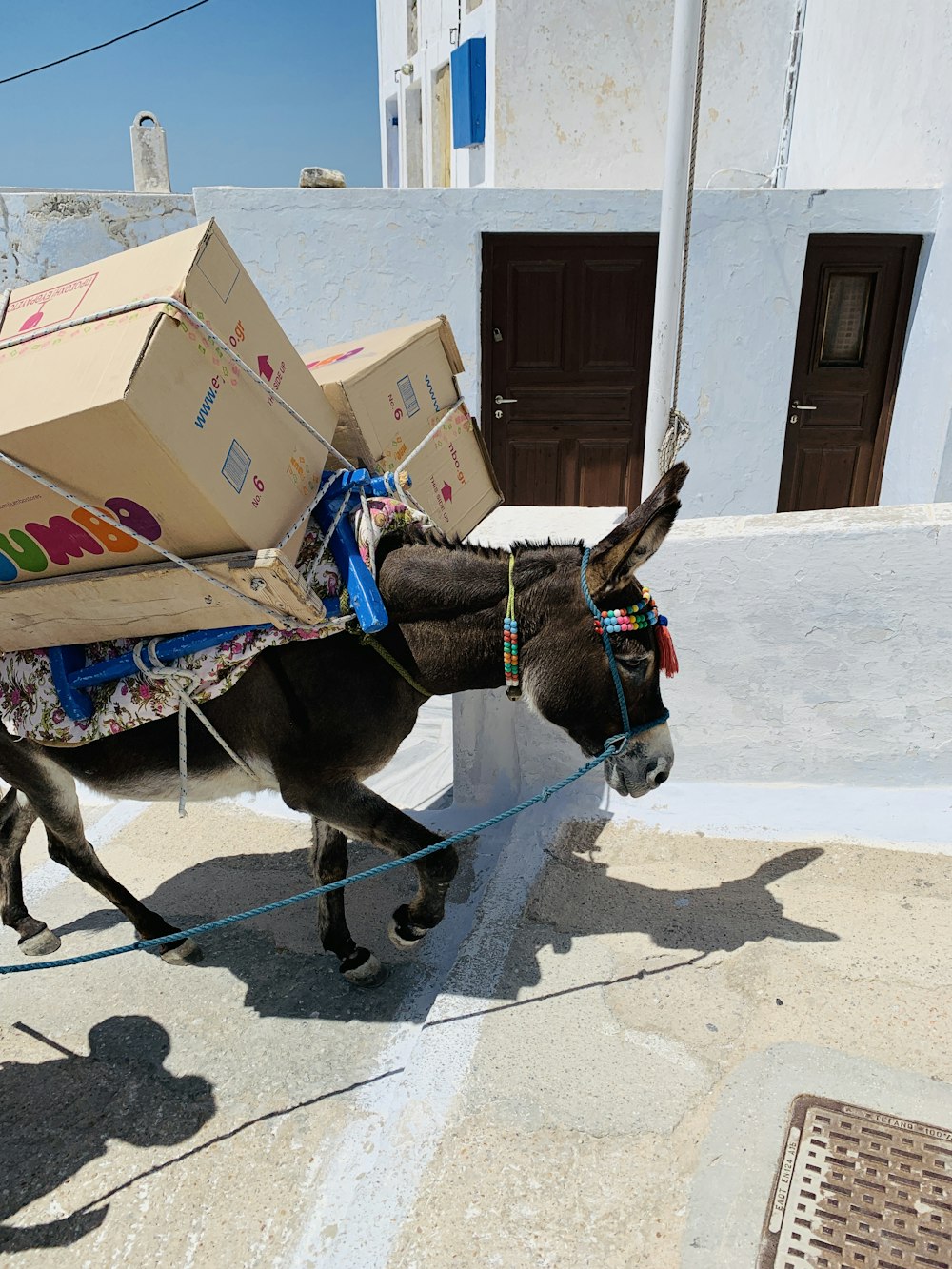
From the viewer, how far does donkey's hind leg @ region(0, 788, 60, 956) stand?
344cm

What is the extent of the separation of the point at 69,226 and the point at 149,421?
21.0 feet

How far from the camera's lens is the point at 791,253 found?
6406 mm

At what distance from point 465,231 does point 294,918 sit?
524 cm

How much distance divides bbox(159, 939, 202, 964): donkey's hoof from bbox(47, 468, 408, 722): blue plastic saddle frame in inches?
44.3

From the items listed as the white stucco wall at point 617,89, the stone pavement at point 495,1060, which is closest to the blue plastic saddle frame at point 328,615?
the stone pavement at point 495,1060

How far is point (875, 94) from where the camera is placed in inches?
252

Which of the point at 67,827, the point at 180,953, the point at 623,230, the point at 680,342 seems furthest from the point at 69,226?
the point at 180,953

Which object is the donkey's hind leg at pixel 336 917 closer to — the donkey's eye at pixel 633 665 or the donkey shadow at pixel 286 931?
the donkey shadow at pixel 286 931

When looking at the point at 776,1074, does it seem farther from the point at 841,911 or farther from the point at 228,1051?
the point at 228,1051

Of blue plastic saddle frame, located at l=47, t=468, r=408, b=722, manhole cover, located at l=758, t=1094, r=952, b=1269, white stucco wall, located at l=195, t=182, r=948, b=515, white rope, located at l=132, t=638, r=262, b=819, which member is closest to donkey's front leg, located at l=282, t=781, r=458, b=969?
white rope, located at l=132, t=638, r=262, b=819

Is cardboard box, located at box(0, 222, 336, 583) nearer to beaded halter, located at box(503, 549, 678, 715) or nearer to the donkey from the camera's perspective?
the donkey

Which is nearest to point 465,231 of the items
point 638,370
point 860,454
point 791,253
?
point 638,370

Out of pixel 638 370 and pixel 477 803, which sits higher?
pixel 638 370

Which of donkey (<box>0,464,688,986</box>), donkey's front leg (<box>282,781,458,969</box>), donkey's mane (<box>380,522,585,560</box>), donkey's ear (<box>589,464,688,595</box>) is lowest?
donkey's front leg (<box>282,781,458,969</box>)
